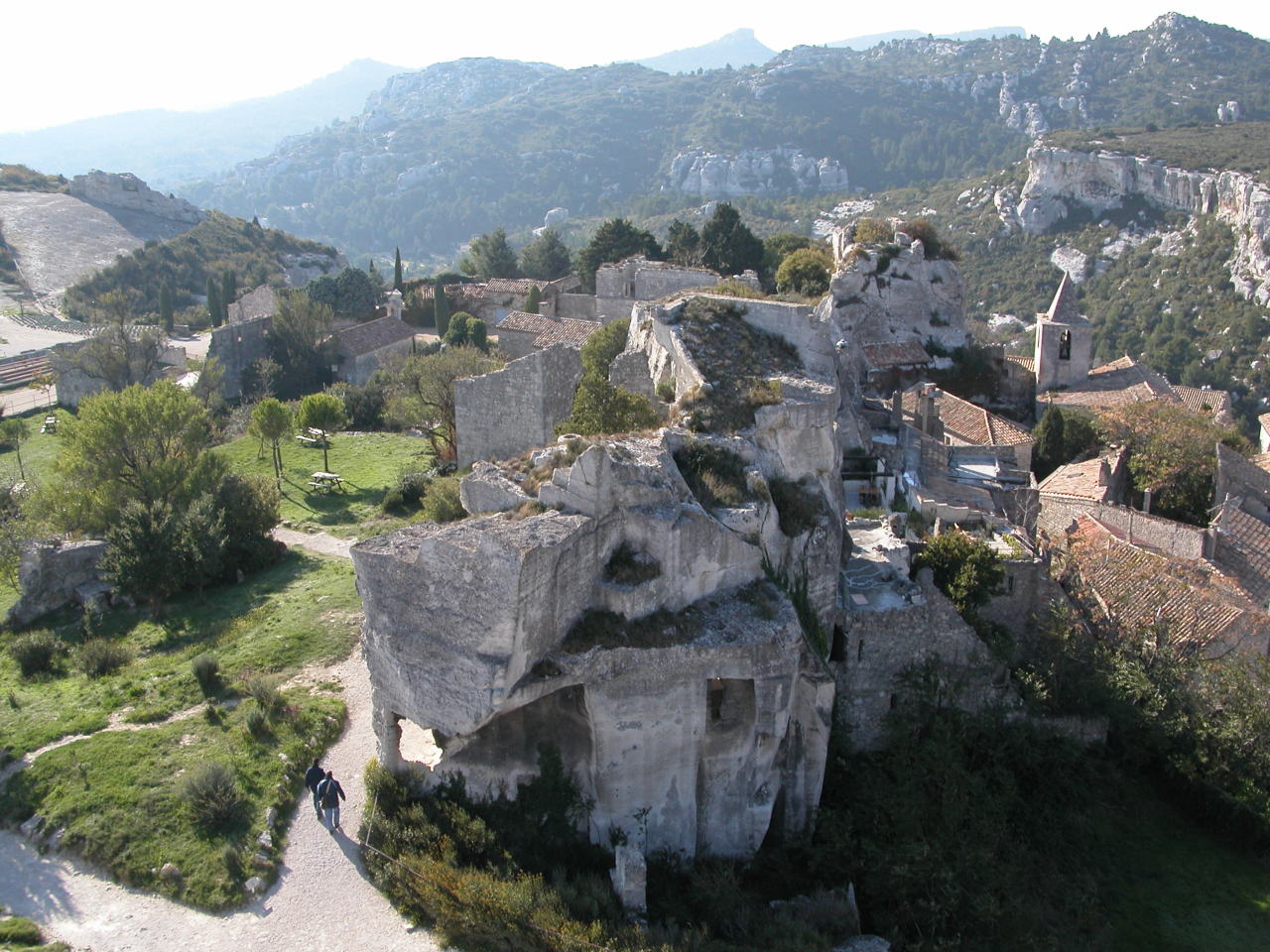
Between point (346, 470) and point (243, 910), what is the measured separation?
20.5 m

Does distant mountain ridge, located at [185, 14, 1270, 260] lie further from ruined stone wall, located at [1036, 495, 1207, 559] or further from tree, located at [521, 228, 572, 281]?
ruined stone wall, located at [1036, 495, 1207, 559]

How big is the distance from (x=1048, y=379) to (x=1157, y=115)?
106458 millimetres

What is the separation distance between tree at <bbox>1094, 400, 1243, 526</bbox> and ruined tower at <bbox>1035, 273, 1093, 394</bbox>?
29.7 feet

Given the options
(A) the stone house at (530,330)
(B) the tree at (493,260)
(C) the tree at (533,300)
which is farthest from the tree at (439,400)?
(B) the tree at (493,260)

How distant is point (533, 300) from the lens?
4828 cm

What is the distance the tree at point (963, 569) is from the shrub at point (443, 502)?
30.9 feet

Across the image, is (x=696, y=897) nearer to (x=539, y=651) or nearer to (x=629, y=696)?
(x=629, y=696)

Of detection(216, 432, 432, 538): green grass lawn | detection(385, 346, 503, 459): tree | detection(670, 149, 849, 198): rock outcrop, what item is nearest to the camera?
detection(216, 432, 432, 538): green grass lawn

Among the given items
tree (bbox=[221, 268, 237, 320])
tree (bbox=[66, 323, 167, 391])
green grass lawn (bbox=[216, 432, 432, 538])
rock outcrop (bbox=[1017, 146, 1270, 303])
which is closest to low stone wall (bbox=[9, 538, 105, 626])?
green grass lawn (bbox=[216, 432, 432, 538])

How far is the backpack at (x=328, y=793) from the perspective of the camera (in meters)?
13.9

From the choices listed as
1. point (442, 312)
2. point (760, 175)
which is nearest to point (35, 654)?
point (442, 312)

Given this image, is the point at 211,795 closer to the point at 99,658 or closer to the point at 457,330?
the point at 99,658

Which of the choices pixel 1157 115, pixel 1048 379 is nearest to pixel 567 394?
pixel 1048 379

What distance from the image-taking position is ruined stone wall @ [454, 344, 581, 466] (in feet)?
83.8
